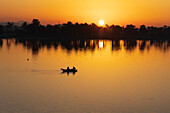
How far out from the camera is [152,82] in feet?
158

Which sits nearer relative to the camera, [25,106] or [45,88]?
[25,106]

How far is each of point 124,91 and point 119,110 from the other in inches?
369

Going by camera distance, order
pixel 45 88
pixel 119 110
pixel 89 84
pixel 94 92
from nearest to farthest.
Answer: pixel 119 110, pixel 94 92, pixel 45 88, pixel 89 84

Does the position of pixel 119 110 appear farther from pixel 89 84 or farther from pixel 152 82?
pixel 152 82

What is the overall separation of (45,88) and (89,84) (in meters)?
7.97

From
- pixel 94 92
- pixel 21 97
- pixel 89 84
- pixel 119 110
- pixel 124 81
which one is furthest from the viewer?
pixel 124 81

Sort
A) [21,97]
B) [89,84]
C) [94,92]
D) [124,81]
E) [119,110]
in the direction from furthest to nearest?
[124,81] < [89,84] < [94,92] < [21,97] < [119,110]

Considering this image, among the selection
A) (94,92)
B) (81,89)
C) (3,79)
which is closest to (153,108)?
(94,92)

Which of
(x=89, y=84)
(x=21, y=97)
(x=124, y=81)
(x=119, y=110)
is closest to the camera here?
(x=119, y=110)

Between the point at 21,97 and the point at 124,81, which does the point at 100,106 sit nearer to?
the point at 21,97

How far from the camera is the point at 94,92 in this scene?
129 ft

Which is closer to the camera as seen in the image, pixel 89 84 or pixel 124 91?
pixel 124 91

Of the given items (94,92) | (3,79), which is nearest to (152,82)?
(94,92)

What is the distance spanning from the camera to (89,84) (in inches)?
1783
